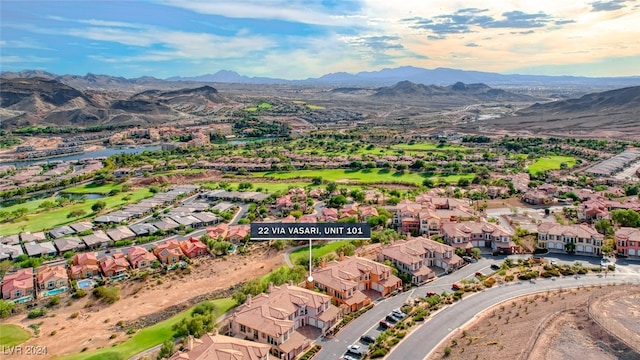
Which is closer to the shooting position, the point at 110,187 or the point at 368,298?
the point at 368,298

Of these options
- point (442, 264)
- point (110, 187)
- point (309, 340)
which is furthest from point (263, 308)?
point (110, 187)

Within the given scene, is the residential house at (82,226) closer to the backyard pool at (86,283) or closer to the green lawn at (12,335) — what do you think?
the backyard pool at (86,283)

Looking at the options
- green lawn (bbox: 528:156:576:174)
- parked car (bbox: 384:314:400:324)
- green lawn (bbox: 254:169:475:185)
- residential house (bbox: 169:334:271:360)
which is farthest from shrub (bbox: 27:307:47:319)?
green lawn (bbox: 528:156:576:174)

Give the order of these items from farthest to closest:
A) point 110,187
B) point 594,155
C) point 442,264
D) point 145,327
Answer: point 594,155 < point 110,187 < point 442,264 < point 145,327

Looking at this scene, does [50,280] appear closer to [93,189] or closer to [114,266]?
[114,266]

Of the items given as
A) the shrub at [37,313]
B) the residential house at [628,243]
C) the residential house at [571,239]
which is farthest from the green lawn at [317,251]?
the residential house at [628,243]

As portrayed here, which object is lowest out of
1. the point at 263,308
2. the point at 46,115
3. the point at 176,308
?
the point at 176,308

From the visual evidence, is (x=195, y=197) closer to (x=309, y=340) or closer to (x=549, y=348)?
(x=309, y=340)

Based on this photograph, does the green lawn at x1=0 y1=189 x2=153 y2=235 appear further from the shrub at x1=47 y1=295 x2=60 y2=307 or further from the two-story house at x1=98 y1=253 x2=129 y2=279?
the shrub at x1=47 y1=295 x2=60 y2=307
